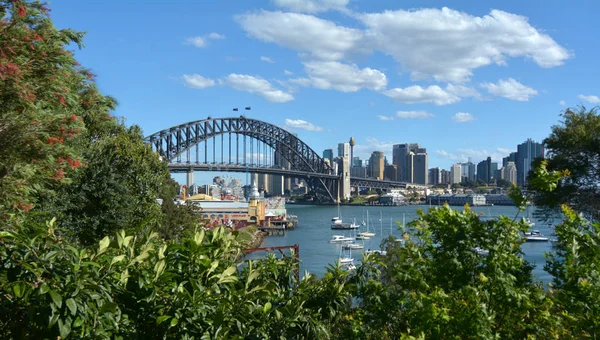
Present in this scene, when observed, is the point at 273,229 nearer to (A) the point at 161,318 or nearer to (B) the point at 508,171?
(A) the point at 161,318

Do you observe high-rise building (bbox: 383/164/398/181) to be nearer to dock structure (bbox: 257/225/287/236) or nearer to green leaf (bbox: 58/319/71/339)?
dock structure (bbox: 257/225/287/236)

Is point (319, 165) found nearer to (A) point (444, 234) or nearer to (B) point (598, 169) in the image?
(B) point (598, 169)

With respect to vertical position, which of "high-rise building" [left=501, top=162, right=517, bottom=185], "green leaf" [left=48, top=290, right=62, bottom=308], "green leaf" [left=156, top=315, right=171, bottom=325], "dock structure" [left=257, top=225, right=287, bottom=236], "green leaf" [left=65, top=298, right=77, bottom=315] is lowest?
"dock structure" [left=257, top=225, right=287, bottom=236]

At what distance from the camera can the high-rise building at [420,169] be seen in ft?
516

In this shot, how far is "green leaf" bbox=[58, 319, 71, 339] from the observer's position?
184 cm

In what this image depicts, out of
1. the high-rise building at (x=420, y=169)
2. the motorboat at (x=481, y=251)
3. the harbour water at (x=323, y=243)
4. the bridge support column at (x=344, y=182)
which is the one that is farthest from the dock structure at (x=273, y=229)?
the high-rise building at (x=420, y=169)

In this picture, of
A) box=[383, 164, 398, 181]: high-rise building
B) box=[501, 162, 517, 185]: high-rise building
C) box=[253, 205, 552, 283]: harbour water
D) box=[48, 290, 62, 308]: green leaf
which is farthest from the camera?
box=[383, 164, 398, 181]: high-rise building

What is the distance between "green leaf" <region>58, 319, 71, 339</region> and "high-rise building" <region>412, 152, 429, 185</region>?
158m

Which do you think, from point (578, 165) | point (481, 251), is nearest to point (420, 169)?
point (578, 165)

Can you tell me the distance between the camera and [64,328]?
1852 millimetres

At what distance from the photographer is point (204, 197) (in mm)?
61406

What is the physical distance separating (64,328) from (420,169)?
162037mm

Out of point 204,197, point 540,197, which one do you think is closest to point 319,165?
point 204,197

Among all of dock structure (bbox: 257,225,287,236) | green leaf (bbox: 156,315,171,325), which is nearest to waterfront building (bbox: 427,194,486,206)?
dock structure (bbox: 257,225,287,236)
